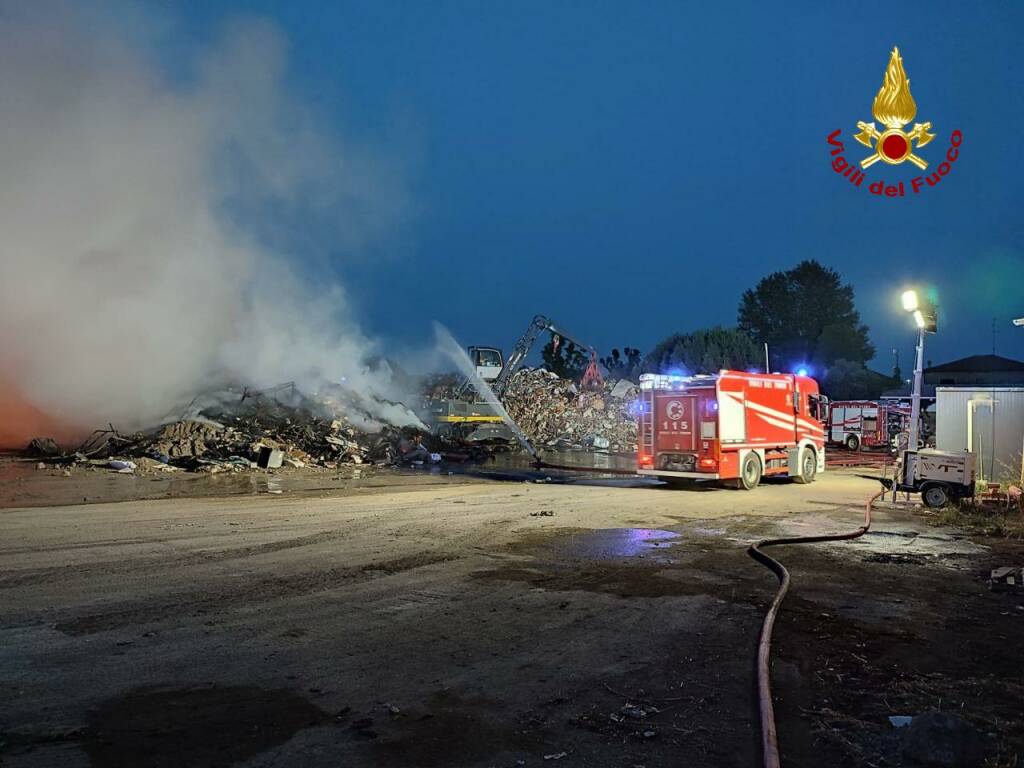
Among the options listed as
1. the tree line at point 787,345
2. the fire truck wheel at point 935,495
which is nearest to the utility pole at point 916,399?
the fire truck wheel at point 935,495

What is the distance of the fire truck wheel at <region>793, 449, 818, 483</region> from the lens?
62.8 feet

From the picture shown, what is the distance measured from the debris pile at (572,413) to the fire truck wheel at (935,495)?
683 inches

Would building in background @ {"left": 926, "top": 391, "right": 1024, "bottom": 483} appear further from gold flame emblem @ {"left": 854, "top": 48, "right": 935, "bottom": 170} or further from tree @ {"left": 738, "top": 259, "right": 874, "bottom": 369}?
tree @ {"left": 738, "top": 259, "right": 874, "bottom": 369}

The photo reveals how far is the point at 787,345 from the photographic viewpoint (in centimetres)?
7019

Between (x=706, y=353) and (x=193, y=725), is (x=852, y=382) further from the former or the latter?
(x=193, y=725)

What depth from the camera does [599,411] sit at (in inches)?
1481

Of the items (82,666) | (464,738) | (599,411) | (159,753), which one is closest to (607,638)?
(464,738)

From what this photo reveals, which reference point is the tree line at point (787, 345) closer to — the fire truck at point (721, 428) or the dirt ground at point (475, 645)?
the fire truck at point (721, 428)

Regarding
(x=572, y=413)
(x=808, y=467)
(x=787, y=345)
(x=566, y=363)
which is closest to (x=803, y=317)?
(x=787, y=345)

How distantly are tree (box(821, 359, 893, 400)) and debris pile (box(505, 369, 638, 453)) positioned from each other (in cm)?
2404

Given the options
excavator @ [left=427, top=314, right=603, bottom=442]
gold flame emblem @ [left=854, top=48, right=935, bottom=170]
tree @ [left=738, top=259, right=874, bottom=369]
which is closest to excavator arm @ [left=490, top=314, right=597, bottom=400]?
excavator @ [left=427, top=314, right=603, bottom=442]

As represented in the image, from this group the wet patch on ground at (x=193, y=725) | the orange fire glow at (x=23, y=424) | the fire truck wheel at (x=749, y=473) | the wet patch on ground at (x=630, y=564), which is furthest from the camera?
the orange fire glow at (x=23, y=424)

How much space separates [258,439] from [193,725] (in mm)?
19206

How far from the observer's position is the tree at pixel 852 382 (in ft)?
180
